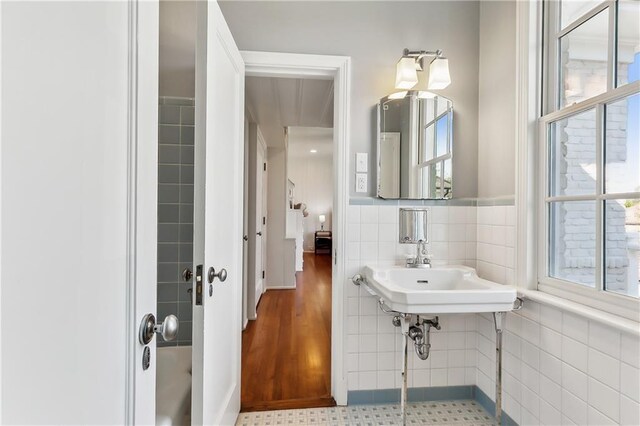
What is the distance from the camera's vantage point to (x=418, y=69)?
186cm

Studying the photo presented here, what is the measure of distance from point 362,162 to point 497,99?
2.76ft

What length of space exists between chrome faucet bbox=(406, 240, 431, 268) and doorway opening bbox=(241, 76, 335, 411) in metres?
0.97

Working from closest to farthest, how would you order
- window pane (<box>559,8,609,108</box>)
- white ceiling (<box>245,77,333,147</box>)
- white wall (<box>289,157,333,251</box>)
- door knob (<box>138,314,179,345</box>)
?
door knob (<box>138,314,179,345</box>) < window pane (<box>559,8,609,108</box>) < white ceiling (<box>245,77,333,147</box>) < white wall (<box>289,157,333,251</box>)

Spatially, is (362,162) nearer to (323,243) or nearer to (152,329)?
(152,329)

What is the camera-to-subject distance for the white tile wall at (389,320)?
74.4 inches

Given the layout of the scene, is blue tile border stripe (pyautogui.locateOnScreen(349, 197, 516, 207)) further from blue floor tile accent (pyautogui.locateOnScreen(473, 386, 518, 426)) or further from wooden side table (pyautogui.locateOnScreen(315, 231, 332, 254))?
wooden side table (pyautogui.locateOnScreen(315, 231, 332, 254))

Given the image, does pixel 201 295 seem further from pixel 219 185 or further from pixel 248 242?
pixel 248 242

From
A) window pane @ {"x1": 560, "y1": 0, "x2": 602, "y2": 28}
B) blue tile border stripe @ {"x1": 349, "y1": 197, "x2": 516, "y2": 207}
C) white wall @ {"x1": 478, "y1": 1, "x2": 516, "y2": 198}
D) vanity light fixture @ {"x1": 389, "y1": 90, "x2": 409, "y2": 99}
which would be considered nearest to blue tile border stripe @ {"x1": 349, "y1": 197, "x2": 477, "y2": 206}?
blue tile border stripe @ {"x1": 349, "y1": 197, "x2": 516, "y2": 207}

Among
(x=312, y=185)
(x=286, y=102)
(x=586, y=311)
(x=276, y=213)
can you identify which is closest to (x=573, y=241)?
(x=586, y=311)

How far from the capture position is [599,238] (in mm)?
1273

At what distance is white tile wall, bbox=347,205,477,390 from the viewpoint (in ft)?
6.20

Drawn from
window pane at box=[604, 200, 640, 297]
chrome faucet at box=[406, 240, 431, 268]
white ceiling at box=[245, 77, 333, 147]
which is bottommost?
chrome faucet at box=[406, 240, 431, 268]

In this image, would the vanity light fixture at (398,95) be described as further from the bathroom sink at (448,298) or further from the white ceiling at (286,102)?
the bathroom sink at (448,298)

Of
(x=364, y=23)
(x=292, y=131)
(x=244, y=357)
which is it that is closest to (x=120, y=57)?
(x=364, y=23)
